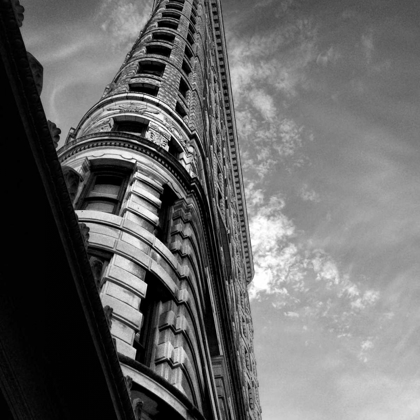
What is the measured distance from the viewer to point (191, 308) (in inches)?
609

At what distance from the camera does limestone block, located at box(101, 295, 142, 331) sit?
484 inches

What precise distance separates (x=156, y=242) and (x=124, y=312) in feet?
10.7

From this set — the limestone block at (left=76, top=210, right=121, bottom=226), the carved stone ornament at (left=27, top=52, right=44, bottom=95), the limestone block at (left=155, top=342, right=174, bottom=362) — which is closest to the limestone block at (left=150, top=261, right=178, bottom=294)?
the limestone block at (left=76, top=210, right=121, bottom=226)

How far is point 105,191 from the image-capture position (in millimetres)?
18188

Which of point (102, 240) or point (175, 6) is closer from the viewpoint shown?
point (102, 240)

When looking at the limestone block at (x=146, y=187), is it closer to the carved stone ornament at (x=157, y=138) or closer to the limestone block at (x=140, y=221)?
the limestone block at (x=140, y=221)

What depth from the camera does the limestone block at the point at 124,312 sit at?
12.3m

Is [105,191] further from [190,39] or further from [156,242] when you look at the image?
[190,39]

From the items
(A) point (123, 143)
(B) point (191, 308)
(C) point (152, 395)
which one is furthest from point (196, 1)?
(C) point (152, 395)

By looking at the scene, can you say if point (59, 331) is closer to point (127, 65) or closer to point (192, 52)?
point (127, 65)

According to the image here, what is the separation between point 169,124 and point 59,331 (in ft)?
57.5

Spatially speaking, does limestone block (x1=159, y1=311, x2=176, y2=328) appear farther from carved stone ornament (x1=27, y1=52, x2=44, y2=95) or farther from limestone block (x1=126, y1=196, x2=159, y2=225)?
carved stone ornament (x1=27, y1=52, x2=44, y2=95)

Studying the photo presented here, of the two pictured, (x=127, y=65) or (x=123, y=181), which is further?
(x=127, y=65)

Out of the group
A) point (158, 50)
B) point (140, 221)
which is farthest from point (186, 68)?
point (140, 221)
